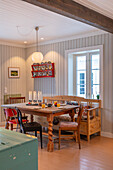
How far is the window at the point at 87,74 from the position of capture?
535 centimetres

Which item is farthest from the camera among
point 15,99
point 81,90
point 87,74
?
point 15,99

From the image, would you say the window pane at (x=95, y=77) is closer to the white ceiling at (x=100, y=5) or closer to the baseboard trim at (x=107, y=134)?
the baseboard trim at (x=107, y=134)

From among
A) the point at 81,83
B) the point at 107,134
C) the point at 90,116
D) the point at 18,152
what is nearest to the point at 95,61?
the point at 81,83

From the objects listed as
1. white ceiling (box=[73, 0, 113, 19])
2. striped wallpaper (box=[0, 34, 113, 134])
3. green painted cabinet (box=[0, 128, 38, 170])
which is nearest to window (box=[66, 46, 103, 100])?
striped wallpaper (box=[0, 34, 113, 134])

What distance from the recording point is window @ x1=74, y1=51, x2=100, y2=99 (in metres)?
5.35

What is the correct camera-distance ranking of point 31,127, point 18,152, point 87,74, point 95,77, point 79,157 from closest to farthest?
point 18,152 < point 79,157 < point 31,127 < point 95,77 < point 87,74

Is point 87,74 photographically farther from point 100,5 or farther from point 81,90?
point 100,5

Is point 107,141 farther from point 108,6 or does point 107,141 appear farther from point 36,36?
point 36,36

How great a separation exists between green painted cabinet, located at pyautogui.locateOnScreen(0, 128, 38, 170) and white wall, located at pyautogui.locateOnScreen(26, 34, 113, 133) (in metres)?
3.47

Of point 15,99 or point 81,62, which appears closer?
point 81,62

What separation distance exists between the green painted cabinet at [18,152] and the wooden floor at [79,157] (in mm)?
1639

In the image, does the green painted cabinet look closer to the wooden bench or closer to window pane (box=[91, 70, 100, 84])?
the wooden bench

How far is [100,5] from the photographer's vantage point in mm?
3354

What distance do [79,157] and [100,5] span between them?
2.69 m
